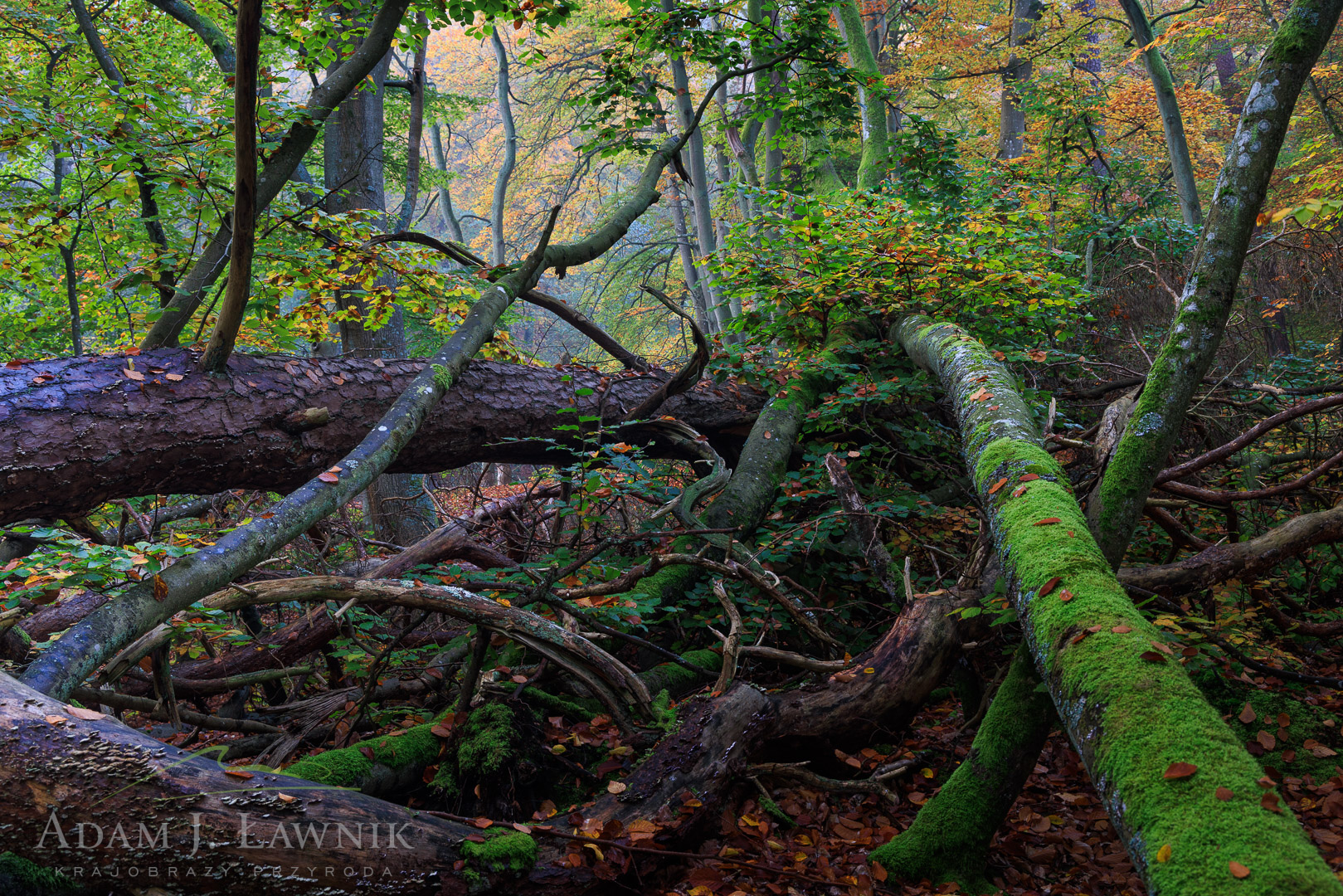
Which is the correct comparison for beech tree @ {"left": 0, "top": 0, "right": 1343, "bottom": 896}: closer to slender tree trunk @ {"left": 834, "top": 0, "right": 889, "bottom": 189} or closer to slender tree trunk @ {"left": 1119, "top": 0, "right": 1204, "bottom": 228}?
slender tree trunk @ {"left": 1119, "top": 0, "right": 1204, "bottom": 228}

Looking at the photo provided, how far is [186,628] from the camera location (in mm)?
2729

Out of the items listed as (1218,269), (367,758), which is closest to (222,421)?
(367,758)

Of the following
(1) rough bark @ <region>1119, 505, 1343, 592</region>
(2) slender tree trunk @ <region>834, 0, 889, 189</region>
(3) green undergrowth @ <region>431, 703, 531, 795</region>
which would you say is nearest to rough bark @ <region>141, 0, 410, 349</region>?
(3) green undergrowth @ <region>431, 703, 531, 795</region>

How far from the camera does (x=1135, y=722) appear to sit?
5.00 ft

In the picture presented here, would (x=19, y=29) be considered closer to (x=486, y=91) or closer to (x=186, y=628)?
(x=186, y=628)

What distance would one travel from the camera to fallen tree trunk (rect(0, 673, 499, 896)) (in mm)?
1808

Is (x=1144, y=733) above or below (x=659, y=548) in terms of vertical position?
above

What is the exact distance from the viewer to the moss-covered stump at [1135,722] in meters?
1.24

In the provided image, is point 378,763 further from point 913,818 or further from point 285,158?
point 285,158

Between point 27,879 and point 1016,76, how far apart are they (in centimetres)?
1505

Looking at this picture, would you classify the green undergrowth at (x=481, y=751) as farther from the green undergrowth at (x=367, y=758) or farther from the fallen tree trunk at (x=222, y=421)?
the fallen tree trunk at (x=222, y=421)

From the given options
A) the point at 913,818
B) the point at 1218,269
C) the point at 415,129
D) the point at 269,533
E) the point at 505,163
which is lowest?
the point at 913,818

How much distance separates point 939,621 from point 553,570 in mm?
1930

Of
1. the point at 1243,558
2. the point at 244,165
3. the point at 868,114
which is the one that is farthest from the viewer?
the point at 868,114
